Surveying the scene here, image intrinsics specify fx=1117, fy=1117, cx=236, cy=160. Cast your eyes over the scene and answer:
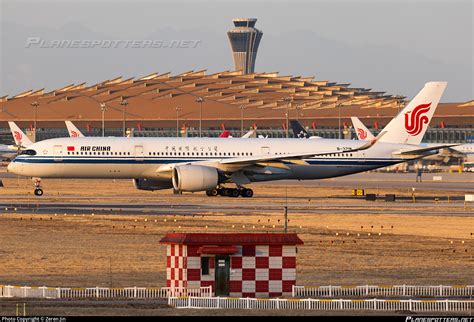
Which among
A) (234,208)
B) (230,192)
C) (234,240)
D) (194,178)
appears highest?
(234,240)

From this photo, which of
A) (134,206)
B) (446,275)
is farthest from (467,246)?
(134,206)

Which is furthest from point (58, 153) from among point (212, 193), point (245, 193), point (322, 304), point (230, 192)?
point (322, 304)

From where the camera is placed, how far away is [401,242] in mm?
46656

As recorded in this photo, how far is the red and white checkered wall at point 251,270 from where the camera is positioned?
28594 millimetres

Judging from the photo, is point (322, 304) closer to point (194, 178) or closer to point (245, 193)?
point (194, 178)

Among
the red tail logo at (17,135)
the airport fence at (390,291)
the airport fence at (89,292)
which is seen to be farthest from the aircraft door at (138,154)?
the red tail logo at (17,135)

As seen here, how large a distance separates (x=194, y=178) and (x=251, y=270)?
147 ft

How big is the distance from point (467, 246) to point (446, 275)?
9.92 m

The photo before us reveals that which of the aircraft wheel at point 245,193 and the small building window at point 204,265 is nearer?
the small building window at point 204,265

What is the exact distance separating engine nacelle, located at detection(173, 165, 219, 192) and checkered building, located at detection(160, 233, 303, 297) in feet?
144

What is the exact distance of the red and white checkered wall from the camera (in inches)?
1126

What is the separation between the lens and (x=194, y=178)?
73.4 metres

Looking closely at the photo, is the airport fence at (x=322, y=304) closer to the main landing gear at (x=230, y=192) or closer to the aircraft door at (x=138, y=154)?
the aircraft door at (x=138, y=154)

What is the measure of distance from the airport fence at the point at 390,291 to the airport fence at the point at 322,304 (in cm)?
245
